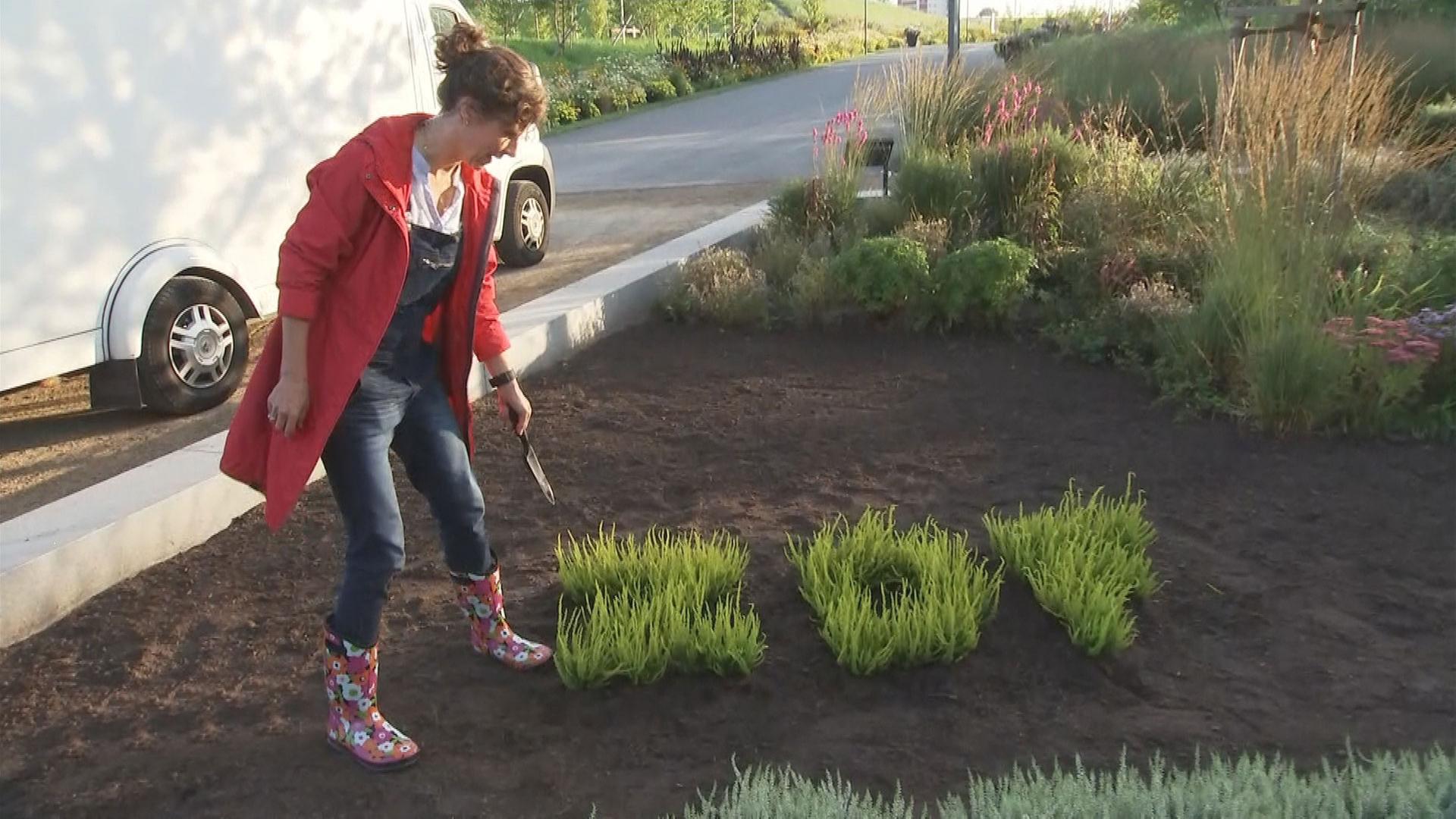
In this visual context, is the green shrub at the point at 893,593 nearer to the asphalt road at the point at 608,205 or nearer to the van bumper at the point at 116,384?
the asphalt road at the point at 608,205

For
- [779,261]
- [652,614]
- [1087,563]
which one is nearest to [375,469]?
[652,614]

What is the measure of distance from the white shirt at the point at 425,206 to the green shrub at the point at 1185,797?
56.3 inches

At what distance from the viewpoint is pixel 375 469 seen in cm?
287

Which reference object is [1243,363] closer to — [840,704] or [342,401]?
[840,704]

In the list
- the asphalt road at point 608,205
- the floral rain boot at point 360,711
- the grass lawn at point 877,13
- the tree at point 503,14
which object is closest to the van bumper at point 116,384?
the asphalt road at point 608,205

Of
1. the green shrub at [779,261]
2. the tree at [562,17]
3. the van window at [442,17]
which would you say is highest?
the tree at [562,17]

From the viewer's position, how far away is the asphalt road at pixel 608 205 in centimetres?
546

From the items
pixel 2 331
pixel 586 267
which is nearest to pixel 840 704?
pixel 2 331

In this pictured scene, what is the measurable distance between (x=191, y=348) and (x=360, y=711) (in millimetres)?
3523

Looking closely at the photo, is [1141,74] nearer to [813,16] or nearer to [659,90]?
[659,90]

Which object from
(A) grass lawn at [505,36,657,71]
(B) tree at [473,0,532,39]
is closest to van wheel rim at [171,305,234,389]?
(A) grass lawn at [505,36,657,71]

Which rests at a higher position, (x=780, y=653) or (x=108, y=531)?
(x=108, y=531)

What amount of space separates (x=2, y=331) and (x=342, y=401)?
3263mm

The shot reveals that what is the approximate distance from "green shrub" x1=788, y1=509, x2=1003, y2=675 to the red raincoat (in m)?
1.41
